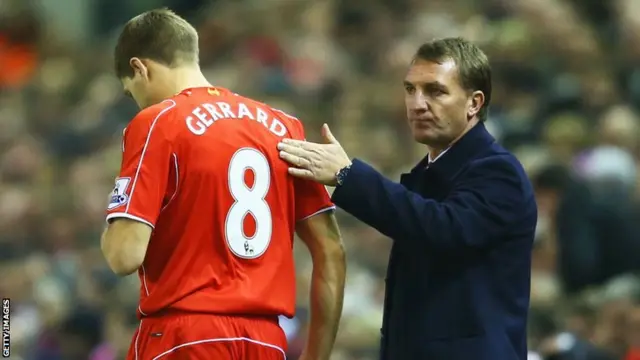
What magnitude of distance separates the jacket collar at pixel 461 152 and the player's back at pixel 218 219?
1.59 ft

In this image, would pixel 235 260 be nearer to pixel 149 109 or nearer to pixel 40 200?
pixel 149 109

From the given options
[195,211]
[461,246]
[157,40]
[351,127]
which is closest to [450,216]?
[461,246]

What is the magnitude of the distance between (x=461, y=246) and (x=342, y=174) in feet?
1.38

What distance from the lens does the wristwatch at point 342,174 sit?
412cm

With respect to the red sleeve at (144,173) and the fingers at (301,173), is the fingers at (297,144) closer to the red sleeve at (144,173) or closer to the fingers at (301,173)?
the fingers at (301,173)

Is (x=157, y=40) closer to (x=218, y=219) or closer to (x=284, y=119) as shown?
(x=284, y=119)

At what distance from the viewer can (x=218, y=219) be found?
4.04 metres

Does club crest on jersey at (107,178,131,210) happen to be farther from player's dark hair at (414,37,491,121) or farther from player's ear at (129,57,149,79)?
player's dark hair at (414,37,491,121)

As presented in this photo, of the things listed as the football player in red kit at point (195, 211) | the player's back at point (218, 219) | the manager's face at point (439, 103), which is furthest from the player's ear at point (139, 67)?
the manager's face at point (439, 103)

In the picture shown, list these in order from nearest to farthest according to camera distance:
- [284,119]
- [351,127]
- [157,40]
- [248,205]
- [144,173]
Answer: [144,173] < [248,205] < [157,40] < [284,119] < [351,127]

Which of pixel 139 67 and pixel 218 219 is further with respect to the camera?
pixel 139 67

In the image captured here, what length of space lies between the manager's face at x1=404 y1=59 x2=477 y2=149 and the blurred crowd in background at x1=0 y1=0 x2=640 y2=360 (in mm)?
1774

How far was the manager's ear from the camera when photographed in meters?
4.23

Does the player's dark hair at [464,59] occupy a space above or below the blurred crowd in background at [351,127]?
below
